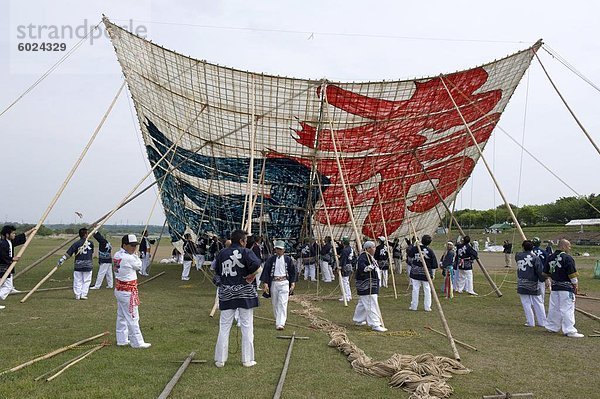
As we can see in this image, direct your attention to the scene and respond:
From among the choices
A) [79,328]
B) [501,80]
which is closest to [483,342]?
[79,328]

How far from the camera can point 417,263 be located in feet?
37.3

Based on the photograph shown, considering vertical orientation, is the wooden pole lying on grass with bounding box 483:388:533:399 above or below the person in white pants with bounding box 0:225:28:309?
below

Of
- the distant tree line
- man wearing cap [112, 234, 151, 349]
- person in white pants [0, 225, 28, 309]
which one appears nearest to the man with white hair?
man wearing cap [112, 234, 151, 349]

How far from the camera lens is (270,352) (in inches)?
276

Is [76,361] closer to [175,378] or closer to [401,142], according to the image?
[175,378]

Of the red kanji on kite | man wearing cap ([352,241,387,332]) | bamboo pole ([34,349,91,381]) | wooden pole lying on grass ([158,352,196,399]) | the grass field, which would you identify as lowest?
the grass field

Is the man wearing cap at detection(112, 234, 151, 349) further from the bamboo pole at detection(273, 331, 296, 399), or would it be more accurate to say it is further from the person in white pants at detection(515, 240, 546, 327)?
the person in white pants at detection(515, 240, 546, 327)

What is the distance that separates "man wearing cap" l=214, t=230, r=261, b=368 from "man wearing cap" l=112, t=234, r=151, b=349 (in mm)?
1689

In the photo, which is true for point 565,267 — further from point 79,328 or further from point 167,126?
point 167,126

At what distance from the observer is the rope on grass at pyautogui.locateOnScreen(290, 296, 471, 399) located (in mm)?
5129

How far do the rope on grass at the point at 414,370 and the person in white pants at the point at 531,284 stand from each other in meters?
4.04

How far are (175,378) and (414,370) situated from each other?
9.73 ft

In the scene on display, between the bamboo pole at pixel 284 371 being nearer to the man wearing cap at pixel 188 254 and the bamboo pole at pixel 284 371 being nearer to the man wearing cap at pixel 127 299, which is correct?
the man wearing cap at pixel 127 299

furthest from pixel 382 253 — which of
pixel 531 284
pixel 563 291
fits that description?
pixel 563 291
